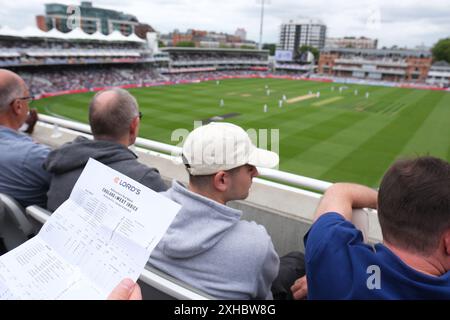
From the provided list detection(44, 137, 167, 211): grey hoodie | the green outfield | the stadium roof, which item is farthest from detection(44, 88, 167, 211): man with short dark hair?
the stadium roof

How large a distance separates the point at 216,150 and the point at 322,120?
2542 centimetres

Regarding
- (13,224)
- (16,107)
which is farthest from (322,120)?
(13,224)

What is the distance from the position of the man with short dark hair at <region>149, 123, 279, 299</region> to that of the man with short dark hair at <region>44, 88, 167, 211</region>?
0.68 metres

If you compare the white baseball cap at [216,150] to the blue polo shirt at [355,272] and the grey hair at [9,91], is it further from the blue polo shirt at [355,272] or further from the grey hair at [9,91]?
the grey hair at [9,91]

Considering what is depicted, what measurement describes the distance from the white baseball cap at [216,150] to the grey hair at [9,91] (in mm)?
1981

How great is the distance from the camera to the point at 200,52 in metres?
71.2

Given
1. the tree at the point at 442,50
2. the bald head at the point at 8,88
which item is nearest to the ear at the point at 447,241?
the bald head at the point at 8,88

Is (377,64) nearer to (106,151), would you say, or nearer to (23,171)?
(106,151)

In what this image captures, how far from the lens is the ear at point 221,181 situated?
1.65m

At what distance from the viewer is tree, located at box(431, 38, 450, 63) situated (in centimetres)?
7415

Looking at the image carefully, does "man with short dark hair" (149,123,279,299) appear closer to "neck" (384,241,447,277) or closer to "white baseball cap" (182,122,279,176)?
"white baseball cap" (182,122,279,176)

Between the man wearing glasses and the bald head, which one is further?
the bald head
